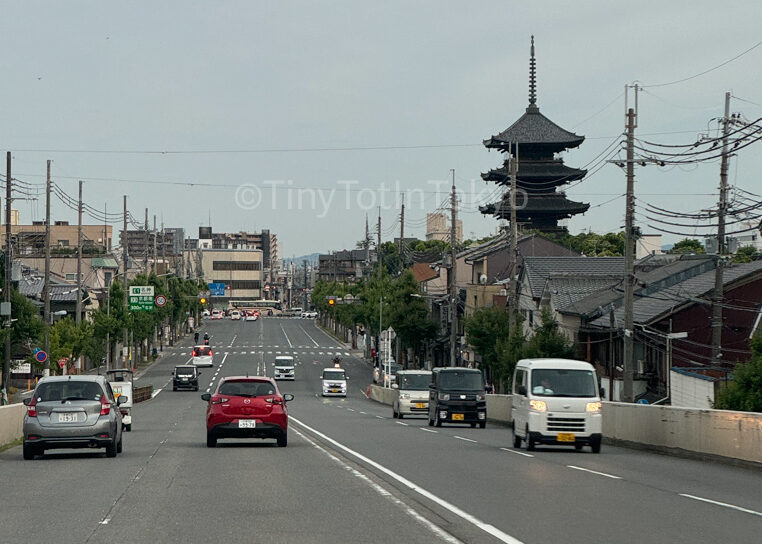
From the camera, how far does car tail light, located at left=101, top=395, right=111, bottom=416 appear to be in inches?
867

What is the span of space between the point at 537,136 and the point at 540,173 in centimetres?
437

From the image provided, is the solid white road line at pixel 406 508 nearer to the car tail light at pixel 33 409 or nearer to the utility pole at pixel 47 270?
the car tail light at pixel 33 409

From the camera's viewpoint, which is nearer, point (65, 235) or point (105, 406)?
point (105, 406)

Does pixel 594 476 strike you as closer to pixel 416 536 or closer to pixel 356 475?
pixel 356 475

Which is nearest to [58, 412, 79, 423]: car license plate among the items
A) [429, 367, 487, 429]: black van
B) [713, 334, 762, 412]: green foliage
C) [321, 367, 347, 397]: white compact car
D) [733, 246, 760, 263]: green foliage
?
[713, 334, 762, 412]: green foliage

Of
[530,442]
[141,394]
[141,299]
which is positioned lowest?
[141,394]

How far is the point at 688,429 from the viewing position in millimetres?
24234

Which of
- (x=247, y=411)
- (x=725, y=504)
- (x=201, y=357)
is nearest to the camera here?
(x=725, y=504)

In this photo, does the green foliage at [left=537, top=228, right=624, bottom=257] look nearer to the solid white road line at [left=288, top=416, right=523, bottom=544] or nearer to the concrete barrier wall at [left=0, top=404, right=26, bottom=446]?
the concrete barrier wall at [left=0, top=404, right=26, bottom=446]

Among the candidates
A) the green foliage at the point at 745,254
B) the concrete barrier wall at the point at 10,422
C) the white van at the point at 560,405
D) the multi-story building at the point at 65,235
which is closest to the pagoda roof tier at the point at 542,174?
the green foliage at the point at 745,254

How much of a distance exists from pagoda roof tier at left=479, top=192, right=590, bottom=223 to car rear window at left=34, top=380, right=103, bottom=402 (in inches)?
3681

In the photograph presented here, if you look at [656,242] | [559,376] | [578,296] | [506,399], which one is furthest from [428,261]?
[559,376]

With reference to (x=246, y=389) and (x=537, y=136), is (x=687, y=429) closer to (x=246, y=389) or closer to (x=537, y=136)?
(x=246, y=389)

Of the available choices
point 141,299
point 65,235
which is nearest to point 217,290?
point 65,235
